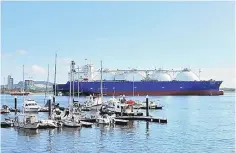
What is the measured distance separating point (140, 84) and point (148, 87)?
246 centimetres

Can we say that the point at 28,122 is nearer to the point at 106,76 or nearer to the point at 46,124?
the point at 46,124

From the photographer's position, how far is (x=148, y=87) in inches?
4178

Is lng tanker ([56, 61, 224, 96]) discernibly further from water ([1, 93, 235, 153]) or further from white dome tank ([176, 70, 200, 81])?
water ([1, 93, 235, 153])

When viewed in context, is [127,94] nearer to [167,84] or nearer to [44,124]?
[167,84]

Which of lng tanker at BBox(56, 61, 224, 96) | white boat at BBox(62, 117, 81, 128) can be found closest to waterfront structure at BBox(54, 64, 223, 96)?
lng tanker at BBox(56, 61, 224, 96)

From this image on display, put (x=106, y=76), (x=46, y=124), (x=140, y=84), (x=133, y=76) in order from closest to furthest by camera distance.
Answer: (x=46, y=124) → (x=140, y=84) → (x=133, y=76) → (x=106, y=76)

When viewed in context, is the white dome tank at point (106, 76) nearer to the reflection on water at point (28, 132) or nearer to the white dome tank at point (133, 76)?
the white dome tank at point (133, 76)

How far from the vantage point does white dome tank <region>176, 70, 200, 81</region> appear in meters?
118

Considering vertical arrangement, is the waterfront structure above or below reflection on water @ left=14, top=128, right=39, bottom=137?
above

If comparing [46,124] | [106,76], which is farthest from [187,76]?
[46,124]

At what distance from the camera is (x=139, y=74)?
392 feet

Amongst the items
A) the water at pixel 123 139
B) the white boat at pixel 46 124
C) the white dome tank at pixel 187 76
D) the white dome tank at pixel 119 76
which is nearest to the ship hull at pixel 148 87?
the white dome tank at pixel 187 76

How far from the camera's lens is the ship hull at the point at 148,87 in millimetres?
102688

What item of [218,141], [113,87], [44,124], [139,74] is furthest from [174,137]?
[139,74]
